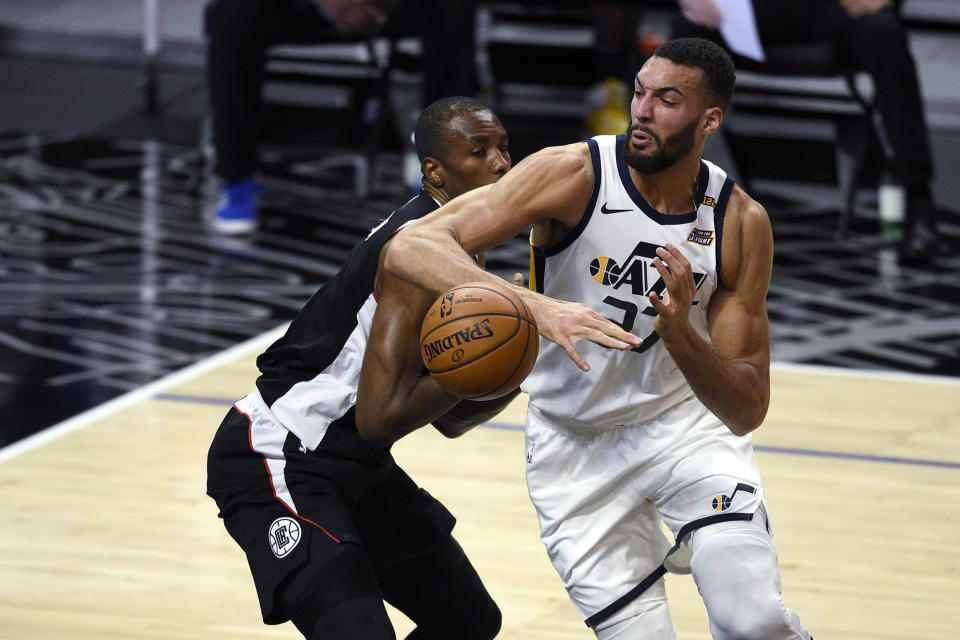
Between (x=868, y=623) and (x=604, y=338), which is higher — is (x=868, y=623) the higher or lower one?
the lower one

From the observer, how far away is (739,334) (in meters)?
3.08

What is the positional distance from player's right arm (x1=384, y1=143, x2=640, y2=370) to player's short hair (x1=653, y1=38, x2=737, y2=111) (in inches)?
10.1

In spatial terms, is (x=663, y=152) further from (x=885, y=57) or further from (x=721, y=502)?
(x=885, y=57)

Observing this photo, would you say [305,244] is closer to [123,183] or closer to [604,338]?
[123,183]

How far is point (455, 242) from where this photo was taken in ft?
9.45

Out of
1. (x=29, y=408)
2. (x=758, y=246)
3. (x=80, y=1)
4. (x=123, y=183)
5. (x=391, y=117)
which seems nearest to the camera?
(x=758, y=246)

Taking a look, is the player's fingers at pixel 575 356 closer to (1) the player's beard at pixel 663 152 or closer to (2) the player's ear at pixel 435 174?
(1) the player's beard at pixel 663 152

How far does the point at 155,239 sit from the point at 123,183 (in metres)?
1.01

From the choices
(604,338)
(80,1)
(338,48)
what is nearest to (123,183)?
Result: (338,48)

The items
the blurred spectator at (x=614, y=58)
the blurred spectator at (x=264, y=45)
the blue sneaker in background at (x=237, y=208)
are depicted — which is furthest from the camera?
the blurred spectator at (x=614, y=58)

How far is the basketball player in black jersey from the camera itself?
2.84 meters

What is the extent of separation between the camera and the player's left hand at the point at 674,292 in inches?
109

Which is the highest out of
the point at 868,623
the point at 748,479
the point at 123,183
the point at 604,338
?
the point at 604,338

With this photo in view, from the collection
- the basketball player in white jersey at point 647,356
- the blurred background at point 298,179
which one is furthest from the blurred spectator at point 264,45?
the basketball player in white jersey at point 647,356
